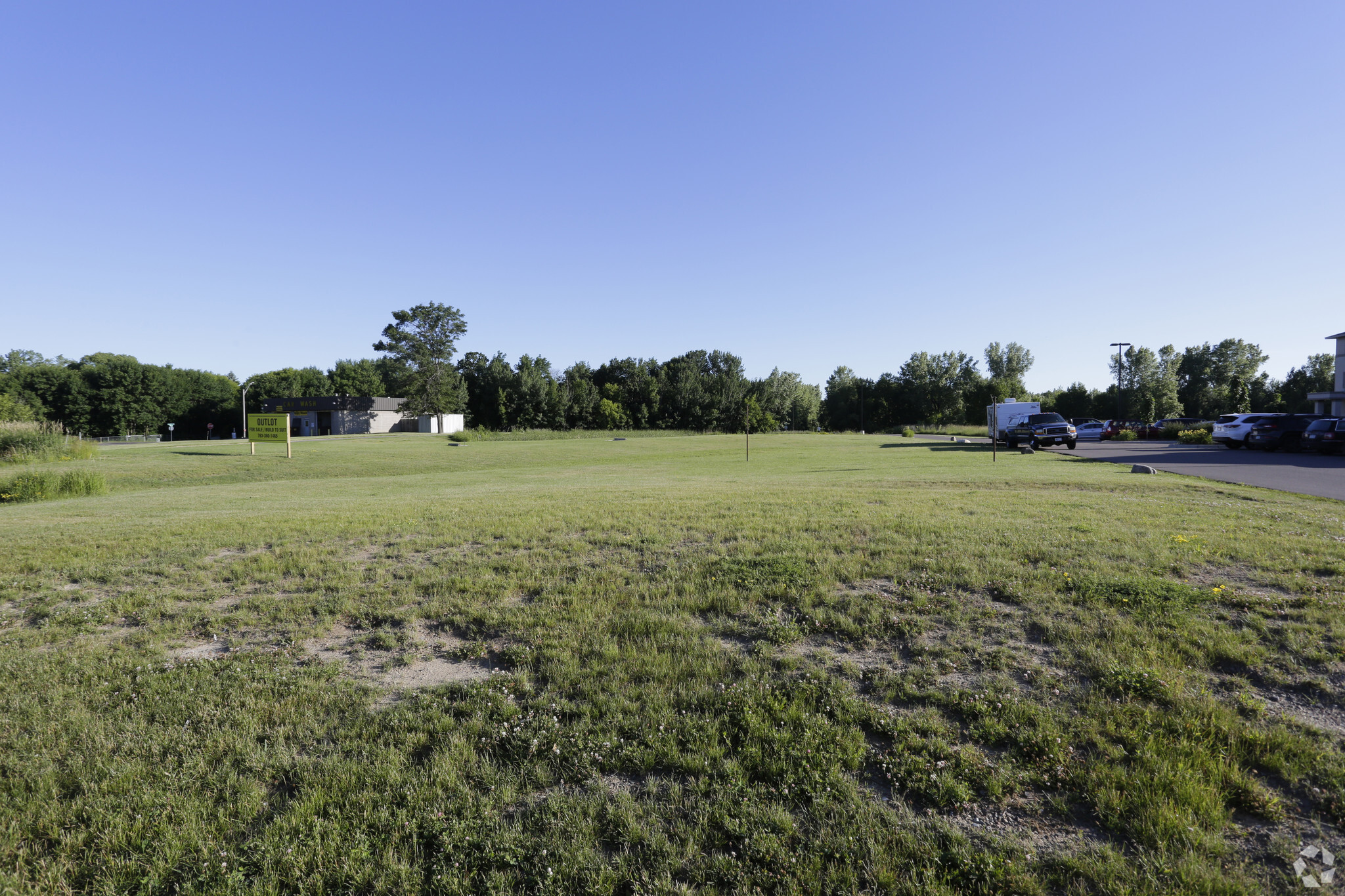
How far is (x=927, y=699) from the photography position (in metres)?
4.04

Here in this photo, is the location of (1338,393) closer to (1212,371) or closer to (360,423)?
(1212,371)

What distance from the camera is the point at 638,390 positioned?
91.2 m

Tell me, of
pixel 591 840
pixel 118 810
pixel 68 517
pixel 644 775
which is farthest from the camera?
pixel 68 517

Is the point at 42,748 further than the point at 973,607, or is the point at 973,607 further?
the point at 973,607

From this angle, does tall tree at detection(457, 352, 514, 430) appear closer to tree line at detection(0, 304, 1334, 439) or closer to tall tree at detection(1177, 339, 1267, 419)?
tree line at detection(0, 304, 1334, 439)

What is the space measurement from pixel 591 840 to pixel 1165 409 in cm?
9267

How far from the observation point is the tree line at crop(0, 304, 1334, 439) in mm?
73062

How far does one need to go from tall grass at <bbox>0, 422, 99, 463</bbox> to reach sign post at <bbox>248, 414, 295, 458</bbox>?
628 centimetres

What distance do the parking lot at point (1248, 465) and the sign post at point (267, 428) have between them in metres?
38.4

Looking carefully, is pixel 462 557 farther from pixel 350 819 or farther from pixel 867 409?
pixel 867 409

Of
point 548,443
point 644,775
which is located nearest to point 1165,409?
point 548,443

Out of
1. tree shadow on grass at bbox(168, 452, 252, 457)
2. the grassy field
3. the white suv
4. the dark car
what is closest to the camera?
the grassy field

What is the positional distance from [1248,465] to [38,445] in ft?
155

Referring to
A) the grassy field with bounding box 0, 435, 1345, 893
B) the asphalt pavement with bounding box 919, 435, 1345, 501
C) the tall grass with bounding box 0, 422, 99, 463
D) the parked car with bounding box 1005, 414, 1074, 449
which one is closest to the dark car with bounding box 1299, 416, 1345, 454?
the asphalt pavement with bounding box 919, 435, 1345, 501
